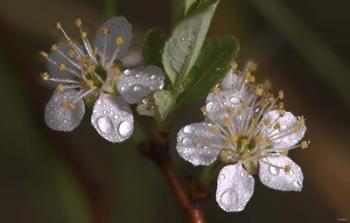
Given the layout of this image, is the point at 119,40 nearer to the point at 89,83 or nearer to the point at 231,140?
the point at 89,83

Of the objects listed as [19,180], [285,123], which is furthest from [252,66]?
[19,180]

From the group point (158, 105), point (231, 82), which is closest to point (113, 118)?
point (158, 105)

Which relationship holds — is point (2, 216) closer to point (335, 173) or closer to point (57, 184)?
point (57, 184)

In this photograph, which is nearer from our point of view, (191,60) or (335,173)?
(191,60)

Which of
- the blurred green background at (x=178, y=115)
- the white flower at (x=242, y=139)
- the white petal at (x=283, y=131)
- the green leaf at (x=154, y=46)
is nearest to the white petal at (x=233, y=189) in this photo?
the white flower at (x=242, y=139)

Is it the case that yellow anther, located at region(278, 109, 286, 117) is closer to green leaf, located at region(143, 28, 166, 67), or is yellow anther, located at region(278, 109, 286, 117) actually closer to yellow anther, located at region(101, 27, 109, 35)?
green leaf, located at region(143, 28, 166, 67)
